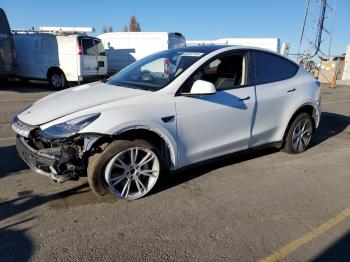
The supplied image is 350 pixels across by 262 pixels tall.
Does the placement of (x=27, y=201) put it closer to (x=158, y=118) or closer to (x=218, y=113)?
(x=158, y=118)

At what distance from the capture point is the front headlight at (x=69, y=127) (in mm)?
3350

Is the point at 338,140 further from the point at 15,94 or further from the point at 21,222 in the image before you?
the point at 15,94

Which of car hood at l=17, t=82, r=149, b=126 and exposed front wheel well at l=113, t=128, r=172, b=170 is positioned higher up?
car hood at l=17, t=82, r=149, b=126

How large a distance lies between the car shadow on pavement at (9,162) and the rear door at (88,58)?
8729 millimetres

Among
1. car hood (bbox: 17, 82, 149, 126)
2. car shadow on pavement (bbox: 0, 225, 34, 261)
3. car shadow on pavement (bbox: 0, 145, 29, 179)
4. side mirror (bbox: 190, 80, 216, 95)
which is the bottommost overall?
car shadow on pavement (bbox: 0, 145, 29, 179)

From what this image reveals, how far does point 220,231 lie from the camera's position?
3246 mm

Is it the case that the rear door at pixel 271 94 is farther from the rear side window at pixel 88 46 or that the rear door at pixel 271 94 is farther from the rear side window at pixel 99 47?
the rear side window at pixel 99 47

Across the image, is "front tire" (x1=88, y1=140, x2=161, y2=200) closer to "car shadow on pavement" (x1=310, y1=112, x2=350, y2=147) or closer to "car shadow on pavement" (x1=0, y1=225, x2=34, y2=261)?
"car shadow on pavement" (x1=0, y1=225, x2=34, y2=261)

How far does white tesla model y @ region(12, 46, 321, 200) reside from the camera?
11.3ft

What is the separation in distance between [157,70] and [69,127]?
59.3 inches

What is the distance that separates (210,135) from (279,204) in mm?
1092

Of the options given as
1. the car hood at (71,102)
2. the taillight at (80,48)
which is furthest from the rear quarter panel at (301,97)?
the taillight at (80,48)

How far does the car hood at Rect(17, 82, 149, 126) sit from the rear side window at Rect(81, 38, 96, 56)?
32.7ft

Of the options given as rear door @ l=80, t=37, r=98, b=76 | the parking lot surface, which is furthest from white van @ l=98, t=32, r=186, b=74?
the parking lot surface
